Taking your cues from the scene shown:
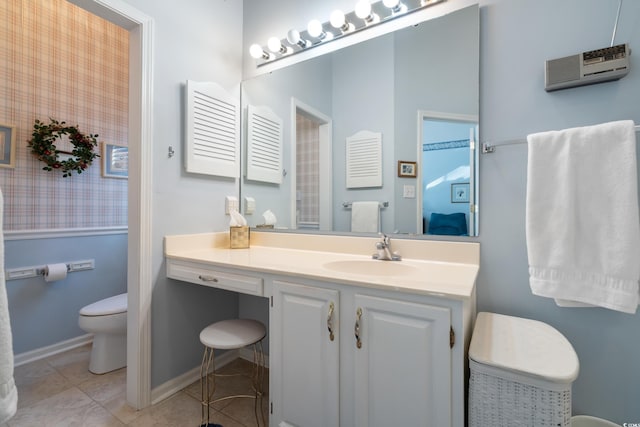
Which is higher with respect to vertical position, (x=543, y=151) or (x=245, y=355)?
(x=543, y=151)

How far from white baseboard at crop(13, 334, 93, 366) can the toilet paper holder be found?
513mm

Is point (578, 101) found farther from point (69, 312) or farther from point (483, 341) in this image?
point (69, 312)

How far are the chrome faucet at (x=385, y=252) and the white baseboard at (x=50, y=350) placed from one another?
2.37m

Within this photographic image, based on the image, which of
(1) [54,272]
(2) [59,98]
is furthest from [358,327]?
(2) [59,98]

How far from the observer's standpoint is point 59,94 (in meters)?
2.12

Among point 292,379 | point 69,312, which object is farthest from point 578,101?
point 69,312

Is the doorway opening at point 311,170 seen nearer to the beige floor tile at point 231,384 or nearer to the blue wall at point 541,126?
the blue wall at point 541,126

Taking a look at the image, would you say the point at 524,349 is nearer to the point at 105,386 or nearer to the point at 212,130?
the point at 212,130

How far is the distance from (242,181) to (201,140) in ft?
1.32

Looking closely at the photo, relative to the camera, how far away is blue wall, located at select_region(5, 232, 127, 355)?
6.28ft

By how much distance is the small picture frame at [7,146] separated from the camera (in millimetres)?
1848

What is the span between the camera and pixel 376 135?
5.14ft

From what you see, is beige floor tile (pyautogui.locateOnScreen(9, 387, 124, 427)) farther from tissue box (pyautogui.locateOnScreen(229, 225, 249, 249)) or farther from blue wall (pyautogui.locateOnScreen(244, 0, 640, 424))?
blue wall (pyautogui.locateOnScreen(244, 0, 640, 424))

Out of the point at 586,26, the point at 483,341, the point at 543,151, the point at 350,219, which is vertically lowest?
the point at 483,341
